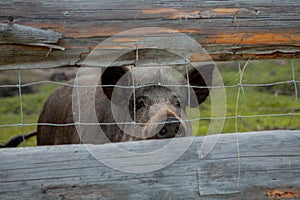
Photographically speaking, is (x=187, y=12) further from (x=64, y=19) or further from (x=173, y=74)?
(x=173, y=74)

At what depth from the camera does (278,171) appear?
2428 mm

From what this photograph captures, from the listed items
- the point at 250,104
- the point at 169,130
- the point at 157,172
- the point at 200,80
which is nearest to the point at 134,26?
the point at 157,172

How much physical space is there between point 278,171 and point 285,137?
209 mm

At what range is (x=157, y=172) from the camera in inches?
93.1

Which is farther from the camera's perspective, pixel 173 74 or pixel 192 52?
pixel 173 74

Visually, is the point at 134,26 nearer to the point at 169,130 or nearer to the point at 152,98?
the point at 169,130

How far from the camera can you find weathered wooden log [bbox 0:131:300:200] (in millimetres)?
2297

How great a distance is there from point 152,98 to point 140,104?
0.15 m

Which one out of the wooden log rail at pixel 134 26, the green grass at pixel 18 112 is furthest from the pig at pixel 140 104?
the green grass at pixel 18 112

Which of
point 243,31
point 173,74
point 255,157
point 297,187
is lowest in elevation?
point 297,187

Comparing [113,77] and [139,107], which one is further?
[139,107]

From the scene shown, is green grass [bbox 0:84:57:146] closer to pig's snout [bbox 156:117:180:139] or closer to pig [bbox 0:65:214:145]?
pig [bbox 0:65:214:145]

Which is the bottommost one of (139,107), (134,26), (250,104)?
(250,104)

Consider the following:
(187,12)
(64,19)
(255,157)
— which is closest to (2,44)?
(64,19)
